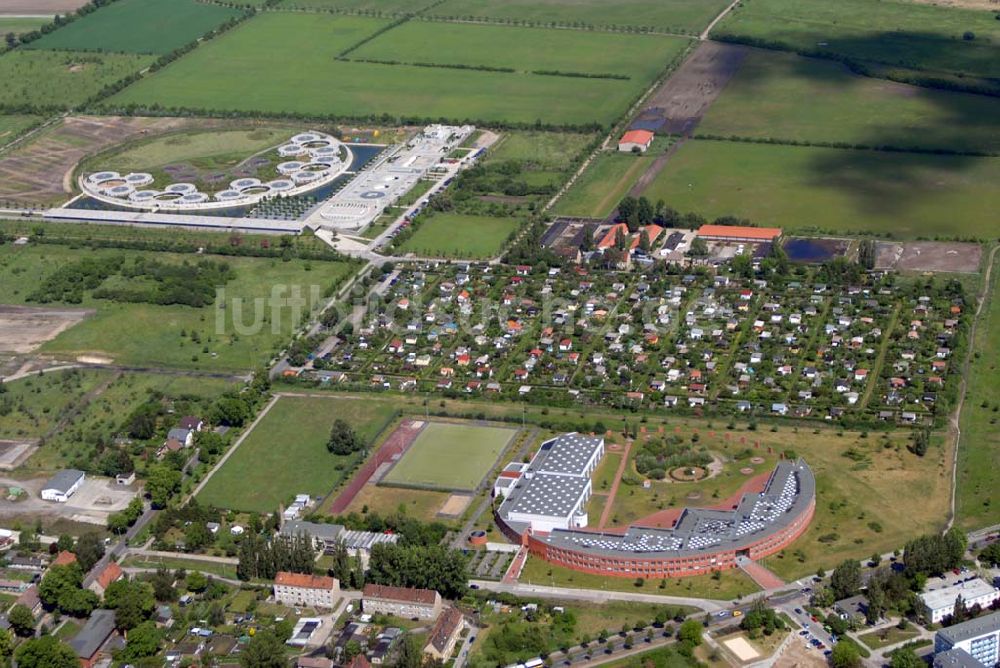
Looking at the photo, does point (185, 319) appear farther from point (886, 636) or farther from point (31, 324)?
point (886, 636)

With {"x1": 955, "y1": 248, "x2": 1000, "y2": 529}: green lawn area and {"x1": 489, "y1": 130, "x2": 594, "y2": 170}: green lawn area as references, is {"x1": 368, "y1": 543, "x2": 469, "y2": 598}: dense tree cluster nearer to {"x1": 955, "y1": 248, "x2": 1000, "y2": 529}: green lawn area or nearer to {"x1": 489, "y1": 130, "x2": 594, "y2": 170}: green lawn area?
{"x1": 955, "y1": 248, "x2": 1000, "y2": 529}: green lawn area

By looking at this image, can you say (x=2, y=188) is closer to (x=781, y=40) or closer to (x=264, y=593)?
(x=264, y=593)

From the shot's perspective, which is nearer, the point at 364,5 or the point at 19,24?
the point at 364,5

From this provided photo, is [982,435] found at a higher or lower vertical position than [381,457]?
higher

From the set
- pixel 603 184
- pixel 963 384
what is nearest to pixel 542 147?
pixel 603 184

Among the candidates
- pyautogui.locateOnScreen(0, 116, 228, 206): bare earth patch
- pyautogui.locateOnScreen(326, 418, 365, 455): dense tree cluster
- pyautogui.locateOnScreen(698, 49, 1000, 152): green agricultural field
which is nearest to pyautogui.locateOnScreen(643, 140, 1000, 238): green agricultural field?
pyautogui.locateOnScreen(698, 49, 1000, 152): green agricultural field
